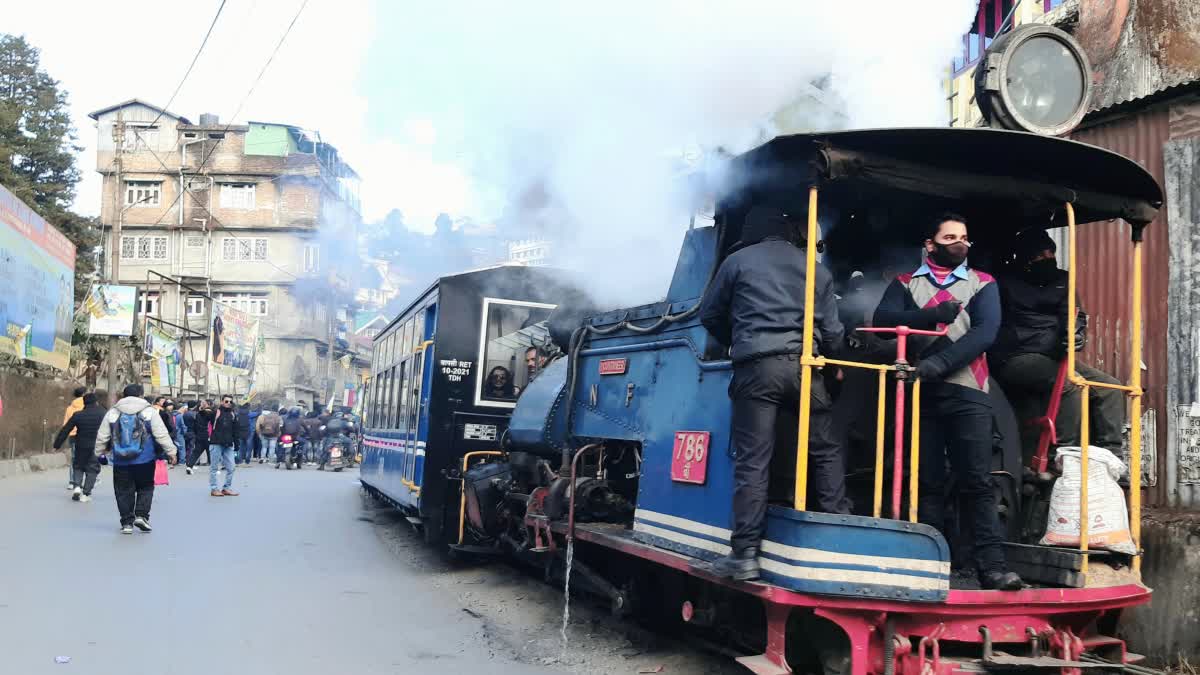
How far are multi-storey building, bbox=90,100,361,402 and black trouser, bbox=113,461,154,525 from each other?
36308mm

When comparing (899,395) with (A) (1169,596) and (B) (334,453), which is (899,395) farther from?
(B) (334,453)

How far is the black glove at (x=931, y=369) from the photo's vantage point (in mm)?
4664

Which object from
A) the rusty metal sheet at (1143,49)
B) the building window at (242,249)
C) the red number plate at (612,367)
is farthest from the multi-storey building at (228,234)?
the rusty metal sheet at (1143,49)

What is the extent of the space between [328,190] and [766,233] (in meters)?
31.4

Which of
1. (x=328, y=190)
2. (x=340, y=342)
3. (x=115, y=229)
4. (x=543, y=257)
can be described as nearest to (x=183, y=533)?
(x=543, y=257)

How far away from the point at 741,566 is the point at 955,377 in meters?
1.36

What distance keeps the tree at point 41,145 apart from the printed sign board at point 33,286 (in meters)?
11.4

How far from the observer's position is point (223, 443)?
55.9 feet

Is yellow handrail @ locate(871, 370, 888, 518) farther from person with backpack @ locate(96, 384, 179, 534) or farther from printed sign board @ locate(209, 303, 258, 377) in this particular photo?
printed sign board @ locate(209, 303, 258, 377)

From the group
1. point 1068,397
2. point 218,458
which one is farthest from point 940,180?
point 218,458

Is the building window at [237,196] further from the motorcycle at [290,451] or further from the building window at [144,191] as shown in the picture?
the motorcycle at [290,451]

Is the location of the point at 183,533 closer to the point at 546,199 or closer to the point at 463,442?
the point at 463,442

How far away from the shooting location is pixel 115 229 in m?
26.8

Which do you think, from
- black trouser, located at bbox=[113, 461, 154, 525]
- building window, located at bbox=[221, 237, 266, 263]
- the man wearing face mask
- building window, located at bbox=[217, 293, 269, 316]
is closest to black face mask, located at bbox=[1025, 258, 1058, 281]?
the man wearing face mask
